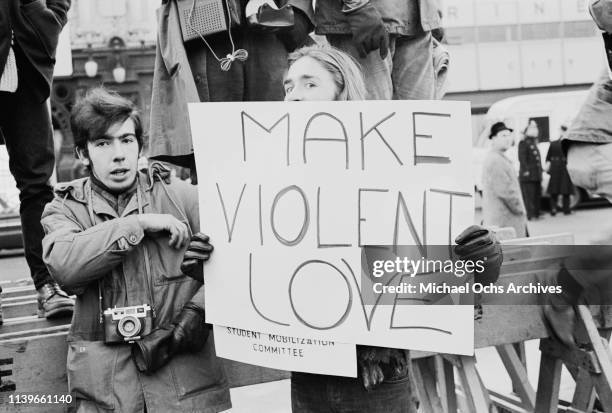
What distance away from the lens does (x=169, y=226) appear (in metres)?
2.32

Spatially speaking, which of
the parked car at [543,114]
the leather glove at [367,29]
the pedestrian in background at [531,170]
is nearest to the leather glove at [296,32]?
the leather glove at [367,29]

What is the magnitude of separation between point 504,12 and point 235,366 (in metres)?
22.1

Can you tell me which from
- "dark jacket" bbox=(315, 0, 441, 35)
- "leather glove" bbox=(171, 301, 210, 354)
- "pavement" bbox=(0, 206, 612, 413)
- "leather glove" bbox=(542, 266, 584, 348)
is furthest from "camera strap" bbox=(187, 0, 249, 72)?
"pavement" bbox=(0, 206, 612, 413)

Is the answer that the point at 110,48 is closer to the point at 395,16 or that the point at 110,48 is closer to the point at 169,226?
the point at 395,16

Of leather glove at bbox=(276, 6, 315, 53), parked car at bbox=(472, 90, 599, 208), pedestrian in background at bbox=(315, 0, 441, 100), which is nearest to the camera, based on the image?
pedestrian in background at bbox=(315, 0, 441, 100)

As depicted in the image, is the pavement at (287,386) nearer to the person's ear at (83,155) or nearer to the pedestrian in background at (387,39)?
the pedestrian in background at (387,39)

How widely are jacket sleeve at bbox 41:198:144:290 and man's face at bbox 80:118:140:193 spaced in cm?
17

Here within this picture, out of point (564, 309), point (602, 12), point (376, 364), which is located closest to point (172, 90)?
point (376, 364)

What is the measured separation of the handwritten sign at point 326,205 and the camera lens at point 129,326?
0.23 m

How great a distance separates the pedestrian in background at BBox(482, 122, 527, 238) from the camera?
25.3ft

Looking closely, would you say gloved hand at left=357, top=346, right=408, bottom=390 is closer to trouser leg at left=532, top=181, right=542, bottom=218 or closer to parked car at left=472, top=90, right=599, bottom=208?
trouser leg at left=532, top=181, right=542, bottom=218

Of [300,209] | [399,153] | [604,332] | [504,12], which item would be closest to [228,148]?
[300,209]

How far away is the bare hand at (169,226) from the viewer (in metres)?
2.29

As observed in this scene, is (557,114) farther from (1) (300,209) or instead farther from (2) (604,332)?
(1) (300,209)
